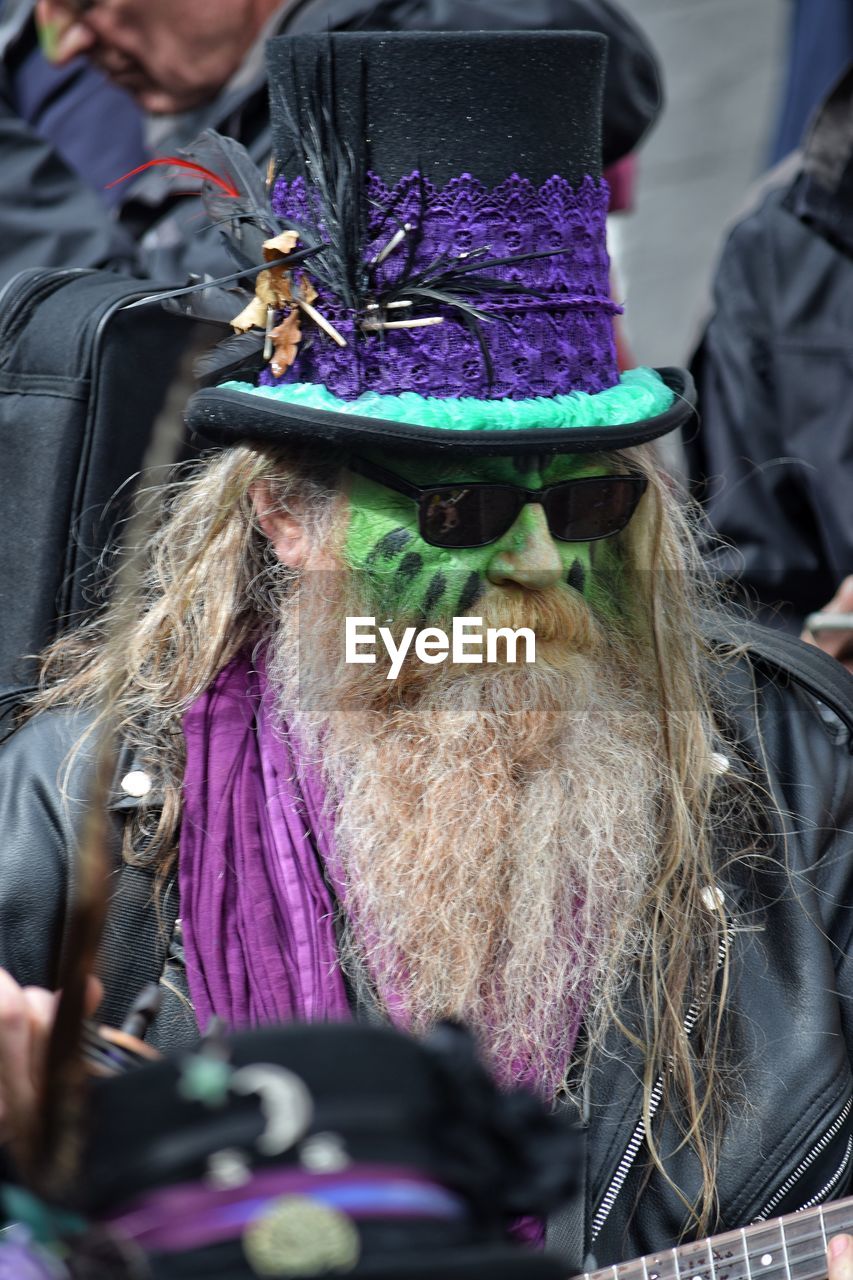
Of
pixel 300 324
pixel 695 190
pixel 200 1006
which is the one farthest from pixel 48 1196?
pixel 695 190

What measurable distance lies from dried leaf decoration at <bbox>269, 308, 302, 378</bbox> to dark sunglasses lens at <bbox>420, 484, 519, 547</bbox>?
0.79 feet

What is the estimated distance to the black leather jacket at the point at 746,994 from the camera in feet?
5.40

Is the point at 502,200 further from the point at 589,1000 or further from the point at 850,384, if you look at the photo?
the point at 850,384

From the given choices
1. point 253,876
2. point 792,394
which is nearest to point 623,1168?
point 253,876

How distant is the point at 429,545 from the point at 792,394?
1.61 m

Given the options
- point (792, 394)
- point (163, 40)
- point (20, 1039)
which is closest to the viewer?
point (20, 1039)

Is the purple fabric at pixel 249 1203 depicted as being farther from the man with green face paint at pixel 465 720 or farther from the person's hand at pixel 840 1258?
the person's hand at pixel 840 1258

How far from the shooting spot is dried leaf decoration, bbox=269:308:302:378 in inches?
65.2

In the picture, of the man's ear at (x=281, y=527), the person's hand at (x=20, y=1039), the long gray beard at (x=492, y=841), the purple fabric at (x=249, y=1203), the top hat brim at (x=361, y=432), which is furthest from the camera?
the man's ear at (x=281, y=527)

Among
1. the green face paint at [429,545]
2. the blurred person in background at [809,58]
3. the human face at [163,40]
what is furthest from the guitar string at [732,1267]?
the blurred person in background at [809,58]

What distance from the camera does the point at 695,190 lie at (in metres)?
4.53

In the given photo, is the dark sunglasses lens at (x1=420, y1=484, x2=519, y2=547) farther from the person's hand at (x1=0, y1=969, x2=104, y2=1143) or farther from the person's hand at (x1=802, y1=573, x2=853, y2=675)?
the person's hand at (x1=802, y1=573, x2=853, y2=675)

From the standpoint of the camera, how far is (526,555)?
1.68 m

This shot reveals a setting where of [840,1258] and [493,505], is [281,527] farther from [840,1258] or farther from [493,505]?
[840,1258]
